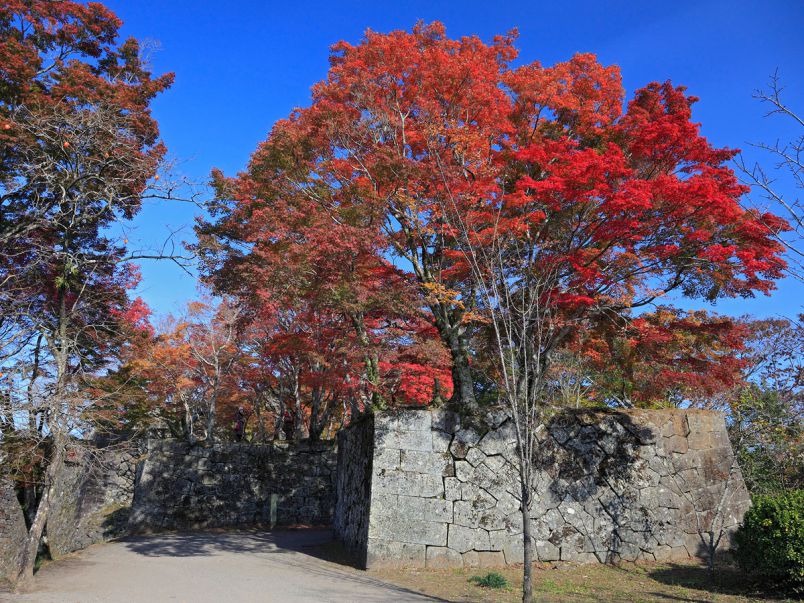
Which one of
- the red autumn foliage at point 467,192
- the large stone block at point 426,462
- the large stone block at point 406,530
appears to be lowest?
the large stone block at point 406,530

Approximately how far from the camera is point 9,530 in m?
8.38

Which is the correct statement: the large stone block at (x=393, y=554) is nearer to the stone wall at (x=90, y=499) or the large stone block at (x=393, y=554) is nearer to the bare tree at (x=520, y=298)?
the bare tree at (x=520, y=298)

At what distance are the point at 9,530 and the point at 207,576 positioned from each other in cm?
334

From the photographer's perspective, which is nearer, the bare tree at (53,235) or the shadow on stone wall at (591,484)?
the bare tree at (53,235)

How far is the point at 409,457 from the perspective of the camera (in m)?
9.58

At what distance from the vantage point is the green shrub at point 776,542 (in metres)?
6.28

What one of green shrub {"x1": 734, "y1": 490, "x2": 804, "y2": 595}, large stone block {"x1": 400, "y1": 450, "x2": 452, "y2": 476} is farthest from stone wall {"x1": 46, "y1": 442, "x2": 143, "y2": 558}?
green shrub {"x1": 734, "y1": 490, "x2": 804, "y2": 595}

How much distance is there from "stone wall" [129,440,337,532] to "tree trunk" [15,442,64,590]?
7.84 metres

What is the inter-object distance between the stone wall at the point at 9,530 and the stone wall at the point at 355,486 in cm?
576

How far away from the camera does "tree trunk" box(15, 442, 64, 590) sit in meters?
7.59

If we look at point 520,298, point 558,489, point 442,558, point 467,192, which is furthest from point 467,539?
point 467,192

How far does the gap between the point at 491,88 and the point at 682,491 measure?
28.8 feet

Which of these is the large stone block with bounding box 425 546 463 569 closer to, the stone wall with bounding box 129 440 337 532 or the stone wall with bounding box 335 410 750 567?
the stone wall with bounding box 335 410 750 567

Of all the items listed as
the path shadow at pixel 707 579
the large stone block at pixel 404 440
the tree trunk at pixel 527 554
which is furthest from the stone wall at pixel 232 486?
the tree trunk at pixel 527 554
